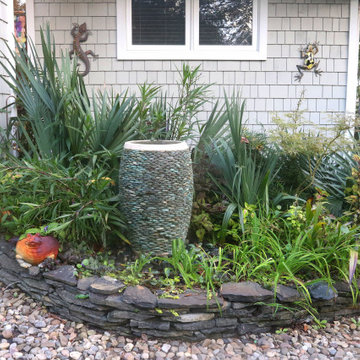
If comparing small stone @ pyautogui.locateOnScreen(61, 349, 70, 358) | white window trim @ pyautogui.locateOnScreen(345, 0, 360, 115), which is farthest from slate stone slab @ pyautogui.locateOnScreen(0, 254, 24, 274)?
white window trim @ pyautogui.locateOnScreen(345, 0, 360, 115)

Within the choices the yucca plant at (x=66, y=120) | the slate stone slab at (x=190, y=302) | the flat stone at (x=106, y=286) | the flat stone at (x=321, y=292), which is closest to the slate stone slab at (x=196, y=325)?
the slate stone slab at (x=190, y=302)

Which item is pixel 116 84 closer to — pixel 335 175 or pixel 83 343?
pixel 335 175

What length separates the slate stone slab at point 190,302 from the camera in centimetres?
232

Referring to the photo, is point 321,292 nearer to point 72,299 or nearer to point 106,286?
point 106,286

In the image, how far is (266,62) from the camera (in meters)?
5.36

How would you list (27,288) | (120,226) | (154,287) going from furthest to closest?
(120,226)
(27,288)
(154,287)

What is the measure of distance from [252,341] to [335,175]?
1.90 meters

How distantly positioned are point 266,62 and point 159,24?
145 cm

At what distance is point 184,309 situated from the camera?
2354 millimetres

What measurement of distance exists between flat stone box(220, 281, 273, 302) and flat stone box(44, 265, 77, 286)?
0.91 metres

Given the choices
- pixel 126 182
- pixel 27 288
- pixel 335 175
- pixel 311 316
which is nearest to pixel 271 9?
pixel 335 175

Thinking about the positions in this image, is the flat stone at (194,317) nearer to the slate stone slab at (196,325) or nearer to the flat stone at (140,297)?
the slate stone slab at (196,325)

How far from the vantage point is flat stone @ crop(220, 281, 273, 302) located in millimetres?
2414

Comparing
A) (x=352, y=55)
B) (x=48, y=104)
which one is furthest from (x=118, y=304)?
(x=352, y=55)
